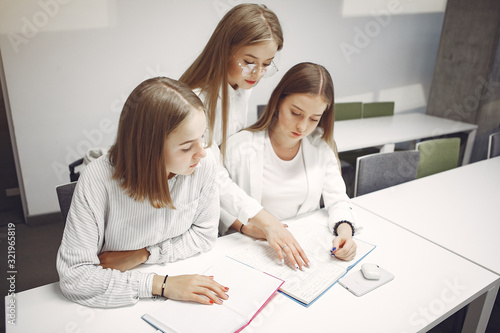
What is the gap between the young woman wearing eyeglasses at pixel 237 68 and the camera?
1.38m

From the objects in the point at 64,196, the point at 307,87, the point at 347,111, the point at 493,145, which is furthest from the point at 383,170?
the point at 347,111

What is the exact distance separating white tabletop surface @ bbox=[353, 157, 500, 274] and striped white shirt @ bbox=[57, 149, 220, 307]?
91 centimetres

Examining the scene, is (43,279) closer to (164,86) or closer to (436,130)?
(164,86)

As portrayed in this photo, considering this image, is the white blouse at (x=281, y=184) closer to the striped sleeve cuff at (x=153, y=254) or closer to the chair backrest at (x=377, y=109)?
the striped sleeve cuff at (x=153, y=254)

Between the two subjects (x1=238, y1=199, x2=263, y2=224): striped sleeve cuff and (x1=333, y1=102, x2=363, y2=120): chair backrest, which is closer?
(x1=238, y1=199, x2=263, y2=224): striped sleeve cuff

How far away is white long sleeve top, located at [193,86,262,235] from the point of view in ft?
4.70

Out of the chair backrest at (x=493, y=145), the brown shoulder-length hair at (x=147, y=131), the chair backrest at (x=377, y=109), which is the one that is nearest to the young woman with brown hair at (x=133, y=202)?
the brown shoulder-length hair at (x=147, y=131)

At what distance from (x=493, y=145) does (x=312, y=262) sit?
2310 mm

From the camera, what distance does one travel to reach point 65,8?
8.49 ft

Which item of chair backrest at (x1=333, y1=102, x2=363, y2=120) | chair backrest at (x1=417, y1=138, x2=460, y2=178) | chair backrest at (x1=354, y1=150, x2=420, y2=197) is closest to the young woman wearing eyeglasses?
chair backrest at (x1=354, y1=150, x2=420, y2=197)

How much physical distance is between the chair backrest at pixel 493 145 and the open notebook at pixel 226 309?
2.47 meters

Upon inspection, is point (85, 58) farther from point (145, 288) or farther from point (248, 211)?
point (145, 288)

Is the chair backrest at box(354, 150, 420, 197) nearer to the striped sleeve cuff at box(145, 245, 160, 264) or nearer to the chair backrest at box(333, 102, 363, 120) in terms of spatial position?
the striped sleeve cuff at box(145, 245, 160, 264)

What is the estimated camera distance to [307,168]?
168 centimetres
